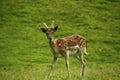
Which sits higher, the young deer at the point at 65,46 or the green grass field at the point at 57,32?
the young deer at the point at 65,46

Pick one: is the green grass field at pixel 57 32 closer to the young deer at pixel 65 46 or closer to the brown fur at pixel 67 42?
the brown fur at pixel 67 42

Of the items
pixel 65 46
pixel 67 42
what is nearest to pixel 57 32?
pixel 67 42

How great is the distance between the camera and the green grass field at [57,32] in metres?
42.6

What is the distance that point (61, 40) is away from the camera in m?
22.1

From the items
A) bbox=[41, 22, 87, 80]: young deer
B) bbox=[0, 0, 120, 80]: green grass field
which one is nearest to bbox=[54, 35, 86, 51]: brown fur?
bbox=[41, 22, 87, 80]: young deer

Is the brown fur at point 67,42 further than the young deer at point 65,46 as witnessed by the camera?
Yes

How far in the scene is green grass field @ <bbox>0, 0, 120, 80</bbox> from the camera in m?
42.6

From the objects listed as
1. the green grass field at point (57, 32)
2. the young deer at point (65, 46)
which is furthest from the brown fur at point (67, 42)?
the green grass field at point (57, 32)

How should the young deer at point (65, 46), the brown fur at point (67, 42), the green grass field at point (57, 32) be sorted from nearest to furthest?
the young deer at point (65, 46) → the brown fur at point (67, 42) → the green grass field at point (57, 32)

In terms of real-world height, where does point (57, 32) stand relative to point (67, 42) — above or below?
below

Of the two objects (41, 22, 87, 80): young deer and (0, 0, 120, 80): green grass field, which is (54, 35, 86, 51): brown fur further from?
(0, 0, 120, 80): green grass field

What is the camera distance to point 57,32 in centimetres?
5359

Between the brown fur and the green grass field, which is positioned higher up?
the brown fur

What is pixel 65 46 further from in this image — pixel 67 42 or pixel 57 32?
pixel 57 32
